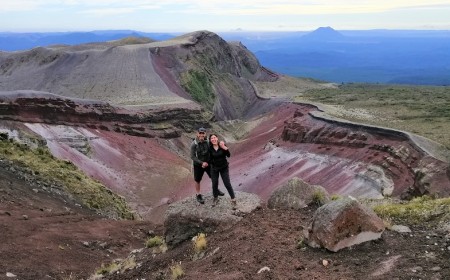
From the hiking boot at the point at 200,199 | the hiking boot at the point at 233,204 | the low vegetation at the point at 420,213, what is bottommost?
the hiking boot at the point at 233,204

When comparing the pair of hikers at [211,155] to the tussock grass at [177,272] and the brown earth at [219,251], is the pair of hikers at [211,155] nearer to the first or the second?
the brown earth at [219,251]

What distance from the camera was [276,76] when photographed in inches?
4134

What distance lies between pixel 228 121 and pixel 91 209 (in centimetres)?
4673

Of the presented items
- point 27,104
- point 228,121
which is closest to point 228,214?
point 27,104

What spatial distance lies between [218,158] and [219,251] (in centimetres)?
275

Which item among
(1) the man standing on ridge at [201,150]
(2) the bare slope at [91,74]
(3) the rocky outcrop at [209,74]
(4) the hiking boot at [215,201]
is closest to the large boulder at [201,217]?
(4) the hiking boot at [215,201]

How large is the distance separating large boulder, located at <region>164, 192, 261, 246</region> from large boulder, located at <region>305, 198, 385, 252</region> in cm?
319

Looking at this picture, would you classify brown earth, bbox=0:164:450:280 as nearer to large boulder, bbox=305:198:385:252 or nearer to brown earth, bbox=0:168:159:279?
brown earth, bbox=0:168:159:279

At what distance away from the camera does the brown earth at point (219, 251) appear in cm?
938

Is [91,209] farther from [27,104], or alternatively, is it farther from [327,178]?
[27,104]

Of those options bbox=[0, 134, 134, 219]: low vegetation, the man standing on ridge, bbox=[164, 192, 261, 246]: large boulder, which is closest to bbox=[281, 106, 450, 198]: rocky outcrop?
bbox=[164, 192, 261, 246]: large boulder

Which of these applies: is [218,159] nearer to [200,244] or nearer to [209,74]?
[200,244]

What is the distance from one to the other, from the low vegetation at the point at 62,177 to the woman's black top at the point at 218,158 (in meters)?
Answer: 12.2

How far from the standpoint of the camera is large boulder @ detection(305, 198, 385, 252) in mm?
10102
